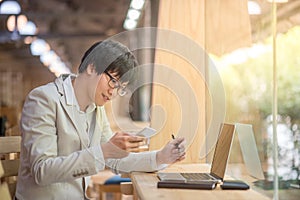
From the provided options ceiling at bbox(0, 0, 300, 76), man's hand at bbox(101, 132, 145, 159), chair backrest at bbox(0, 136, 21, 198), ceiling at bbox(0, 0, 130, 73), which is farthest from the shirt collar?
ceiling at bbox(0, 0, 130, 73)

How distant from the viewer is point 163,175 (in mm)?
2158

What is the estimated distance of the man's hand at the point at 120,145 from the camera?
186 centimetres

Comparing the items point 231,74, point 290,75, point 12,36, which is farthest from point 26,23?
point 290,75

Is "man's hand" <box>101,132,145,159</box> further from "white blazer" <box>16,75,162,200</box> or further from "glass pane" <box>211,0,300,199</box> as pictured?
"glass pane" <box>211,0,300,199</box>

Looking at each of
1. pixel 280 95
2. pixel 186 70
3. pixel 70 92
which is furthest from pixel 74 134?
pixel 186 70

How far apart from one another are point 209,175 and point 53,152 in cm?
61

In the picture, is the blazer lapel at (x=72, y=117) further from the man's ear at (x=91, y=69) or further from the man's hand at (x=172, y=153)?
the man's hand at (x=172, y=153)

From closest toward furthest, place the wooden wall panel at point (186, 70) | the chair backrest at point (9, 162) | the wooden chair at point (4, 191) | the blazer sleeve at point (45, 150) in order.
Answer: the blazer sleeve at point (45, 150) → the wooden chair at point (4, 191) → the chair backrest at point (9, 162) → the wooden wall panel at point (186, 70)

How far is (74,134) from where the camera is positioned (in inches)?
85.7

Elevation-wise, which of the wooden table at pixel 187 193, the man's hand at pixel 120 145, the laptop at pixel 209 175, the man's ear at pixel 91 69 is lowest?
the wooden table at pixel 187 193

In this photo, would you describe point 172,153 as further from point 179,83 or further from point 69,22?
point 69,22

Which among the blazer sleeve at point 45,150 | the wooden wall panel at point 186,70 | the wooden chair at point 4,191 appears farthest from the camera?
the wooden wall panel at point 186,70

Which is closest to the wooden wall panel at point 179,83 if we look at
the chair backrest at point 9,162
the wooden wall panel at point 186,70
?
the wooden wall panel at point 186,70

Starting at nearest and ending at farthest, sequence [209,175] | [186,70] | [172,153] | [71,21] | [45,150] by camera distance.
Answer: [45,150]
[209,175]
[172,153]
[186,70]
[71,21]
